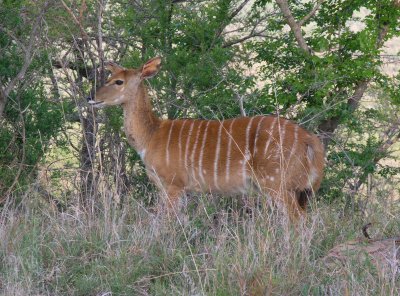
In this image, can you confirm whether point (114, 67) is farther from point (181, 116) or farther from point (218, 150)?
point (218, 150)

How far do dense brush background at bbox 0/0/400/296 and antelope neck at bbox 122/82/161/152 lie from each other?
13.6 inches

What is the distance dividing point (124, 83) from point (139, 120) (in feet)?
1.05

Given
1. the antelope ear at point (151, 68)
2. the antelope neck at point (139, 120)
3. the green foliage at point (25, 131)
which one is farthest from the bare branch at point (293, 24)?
the green foliage at point (25, 131)

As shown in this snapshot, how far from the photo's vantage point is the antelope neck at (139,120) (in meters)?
6.37

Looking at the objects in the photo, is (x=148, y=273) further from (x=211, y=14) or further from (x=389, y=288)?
(x=211, y=14)

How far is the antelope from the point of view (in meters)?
5.55

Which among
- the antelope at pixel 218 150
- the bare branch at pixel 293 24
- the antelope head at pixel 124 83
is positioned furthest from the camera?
the bare branch at pixel 293 24

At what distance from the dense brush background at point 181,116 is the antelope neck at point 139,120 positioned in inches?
13.6

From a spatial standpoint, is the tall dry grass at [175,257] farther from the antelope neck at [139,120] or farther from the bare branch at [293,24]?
the bare branch at [293,24]

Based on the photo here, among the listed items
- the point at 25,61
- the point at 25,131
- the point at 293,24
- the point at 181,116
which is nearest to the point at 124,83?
the point at 25,61

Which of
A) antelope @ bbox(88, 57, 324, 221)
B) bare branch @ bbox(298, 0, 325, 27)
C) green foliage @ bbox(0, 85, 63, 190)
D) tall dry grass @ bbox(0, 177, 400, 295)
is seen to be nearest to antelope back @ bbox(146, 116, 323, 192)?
antelope @ bbox(88, 57, 324, 221)

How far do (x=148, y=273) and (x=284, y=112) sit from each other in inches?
119

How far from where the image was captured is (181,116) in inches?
288

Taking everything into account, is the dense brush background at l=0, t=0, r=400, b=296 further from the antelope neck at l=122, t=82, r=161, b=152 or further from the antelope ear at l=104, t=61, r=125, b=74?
the antelope neck at l=122, t=82, r=161, b=152
